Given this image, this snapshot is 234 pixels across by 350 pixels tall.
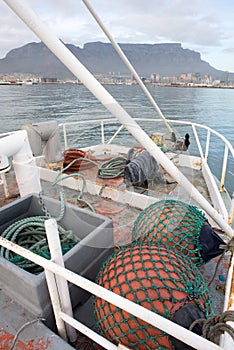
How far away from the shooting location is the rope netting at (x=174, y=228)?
2115mm

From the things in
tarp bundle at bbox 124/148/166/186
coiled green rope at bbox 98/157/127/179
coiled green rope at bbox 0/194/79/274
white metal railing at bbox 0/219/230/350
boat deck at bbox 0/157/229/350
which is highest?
tarp bundle at bbox 124/148/166/186

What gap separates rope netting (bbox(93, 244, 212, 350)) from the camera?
1458 mm

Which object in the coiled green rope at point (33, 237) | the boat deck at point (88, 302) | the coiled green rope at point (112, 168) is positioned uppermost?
the coiled green rope at point (112, 168)

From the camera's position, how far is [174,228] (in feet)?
6.98

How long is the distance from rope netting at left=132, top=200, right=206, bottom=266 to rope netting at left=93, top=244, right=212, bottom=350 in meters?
0.36

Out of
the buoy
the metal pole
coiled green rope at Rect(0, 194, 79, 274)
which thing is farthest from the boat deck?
the metal pole

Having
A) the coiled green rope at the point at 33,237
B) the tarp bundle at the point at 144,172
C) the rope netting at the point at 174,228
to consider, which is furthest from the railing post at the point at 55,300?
the tarp bundle at the point at 144,172

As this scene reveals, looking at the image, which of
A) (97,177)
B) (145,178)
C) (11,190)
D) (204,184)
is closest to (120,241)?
(145,178)

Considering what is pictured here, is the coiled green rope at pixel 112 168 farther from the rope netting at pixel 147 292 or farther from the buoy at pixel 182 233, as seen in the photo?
the rope netting at pixel 147 292

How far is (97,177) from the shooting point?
3896 mm

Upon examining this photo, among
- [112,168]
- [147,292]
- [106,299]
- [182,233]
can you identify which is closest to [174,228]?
[182,233]

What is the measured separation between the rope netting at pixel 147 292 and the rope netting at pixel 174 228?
0.36 m

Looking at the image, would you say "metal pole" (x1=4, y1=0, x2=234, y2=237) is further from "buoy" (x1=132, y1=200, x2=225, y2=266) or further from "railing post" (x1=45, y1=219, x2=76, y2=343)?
"railing post" (x1=45, y1=219, x2=76, y2=343)

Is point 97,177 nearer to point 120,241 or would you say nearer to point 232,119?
point 120,241
